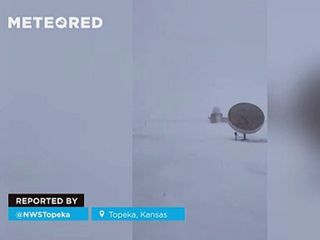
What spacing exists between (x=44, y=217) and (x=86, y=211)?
12 cm

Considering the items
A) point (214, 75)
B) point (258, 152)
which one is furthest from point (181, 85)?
point (258, 152)

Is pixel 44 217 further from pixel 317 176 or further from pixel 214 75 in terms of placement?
pixel 317 176

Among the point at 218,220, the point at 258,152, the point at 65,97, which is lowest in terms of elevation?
the point at 218,220

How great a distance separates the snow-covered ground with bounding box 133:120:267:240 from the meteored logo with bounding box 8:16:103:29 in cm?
34

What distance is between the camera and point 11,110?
2.16m

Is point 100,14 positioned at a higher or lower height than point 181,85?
higher

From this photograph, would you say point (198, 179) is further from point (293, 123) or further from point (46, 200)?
point (46, 200)

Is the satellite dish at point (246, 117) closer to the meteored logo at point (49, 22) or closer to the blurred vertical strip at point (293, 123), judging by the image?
the blurred vertical strip at point (293, 123)

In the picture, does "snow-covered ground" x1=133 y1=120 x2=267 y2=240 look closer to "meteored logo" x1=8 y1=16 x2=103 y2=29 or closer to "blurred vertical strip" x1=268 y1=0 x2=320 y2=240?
"blurred vertical strip" x1=268 y1=0 x2=320 y2=240

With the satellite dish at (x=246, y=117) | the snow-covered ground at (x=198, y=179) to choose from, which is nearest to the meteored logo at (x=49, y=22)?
the snow-covered ground at (x=198, y=179)

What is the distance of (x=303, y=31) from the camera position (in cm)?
217

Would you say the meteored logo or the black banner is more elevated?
the meteored logo

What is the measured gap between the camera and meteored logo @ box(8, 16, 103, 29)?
2168 millimetres

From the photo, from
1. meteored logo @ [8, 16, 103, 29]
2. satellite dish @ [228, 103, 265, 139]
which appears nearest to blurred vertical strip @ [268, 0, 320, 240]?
satellite dish @ [228, 103, 265, 139]
